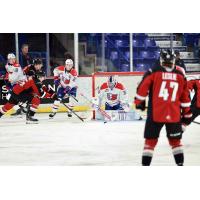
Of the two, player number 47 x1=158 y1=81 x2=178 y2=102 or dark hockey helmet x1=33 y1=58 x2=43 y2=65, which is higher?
dark hockey helmet x1=33 y1=58 x2=43 y2=65

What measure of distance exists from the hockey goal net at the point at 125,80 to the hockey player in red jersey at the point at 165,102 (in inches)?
4.7

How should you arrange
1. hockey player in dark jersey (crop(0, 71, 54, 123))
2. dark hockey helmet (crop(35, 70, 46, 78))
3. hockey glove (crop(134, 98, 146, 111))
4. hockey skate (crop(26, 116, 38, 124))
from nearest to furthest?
hockey glove (crop(134, 98, 146, 111)), hockey skate (crop(26, 116, 38, 124)), hockey player in dark jersey (crop(0, 71, 54, 123)), dark hockey helmet (crop(35, 70, 46, 78))

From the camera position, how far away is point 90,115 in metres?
4.27

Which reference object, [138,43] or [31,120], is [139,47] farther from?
[31,120]

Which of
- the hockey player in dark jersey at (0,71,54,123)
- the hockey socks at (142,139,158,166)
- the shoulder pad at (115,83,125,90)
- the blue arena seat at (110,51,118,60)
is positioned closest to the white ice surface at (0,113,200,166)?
the hockey socks at (142,139,158,166)

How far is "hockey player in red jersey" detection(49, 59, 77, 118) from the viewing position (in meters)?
4.17

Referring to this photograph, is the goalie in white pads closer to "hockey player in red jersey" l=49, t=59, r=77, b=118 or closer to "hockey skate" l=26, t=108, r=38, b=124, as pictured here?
"hockey player in red jersey" l=49, t=59, r=77, b=118

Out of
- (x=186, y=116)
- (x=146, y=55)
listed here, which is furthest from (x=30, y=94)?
(x=186, y=116)

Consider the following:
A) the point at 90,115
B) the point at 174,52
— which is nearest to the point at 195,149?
the point at 174,52

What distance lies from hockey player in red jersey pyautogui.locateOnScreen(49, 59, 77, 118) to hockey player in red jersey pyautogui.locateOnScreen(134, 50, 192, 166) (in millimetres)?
668

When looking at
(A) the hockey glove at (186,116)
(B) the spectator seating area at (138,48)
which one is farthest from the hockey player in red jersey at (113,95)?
(A) the hockey glove at (186,116)

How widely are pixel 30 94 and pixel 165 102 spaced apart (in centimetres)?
113

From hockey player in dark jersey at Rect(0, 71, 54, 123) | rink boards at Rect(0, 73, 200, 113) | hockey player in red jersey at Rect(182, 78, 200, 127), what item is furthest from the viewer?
hockey player in dark jersey at Rect(0, 71, 54, 123)
